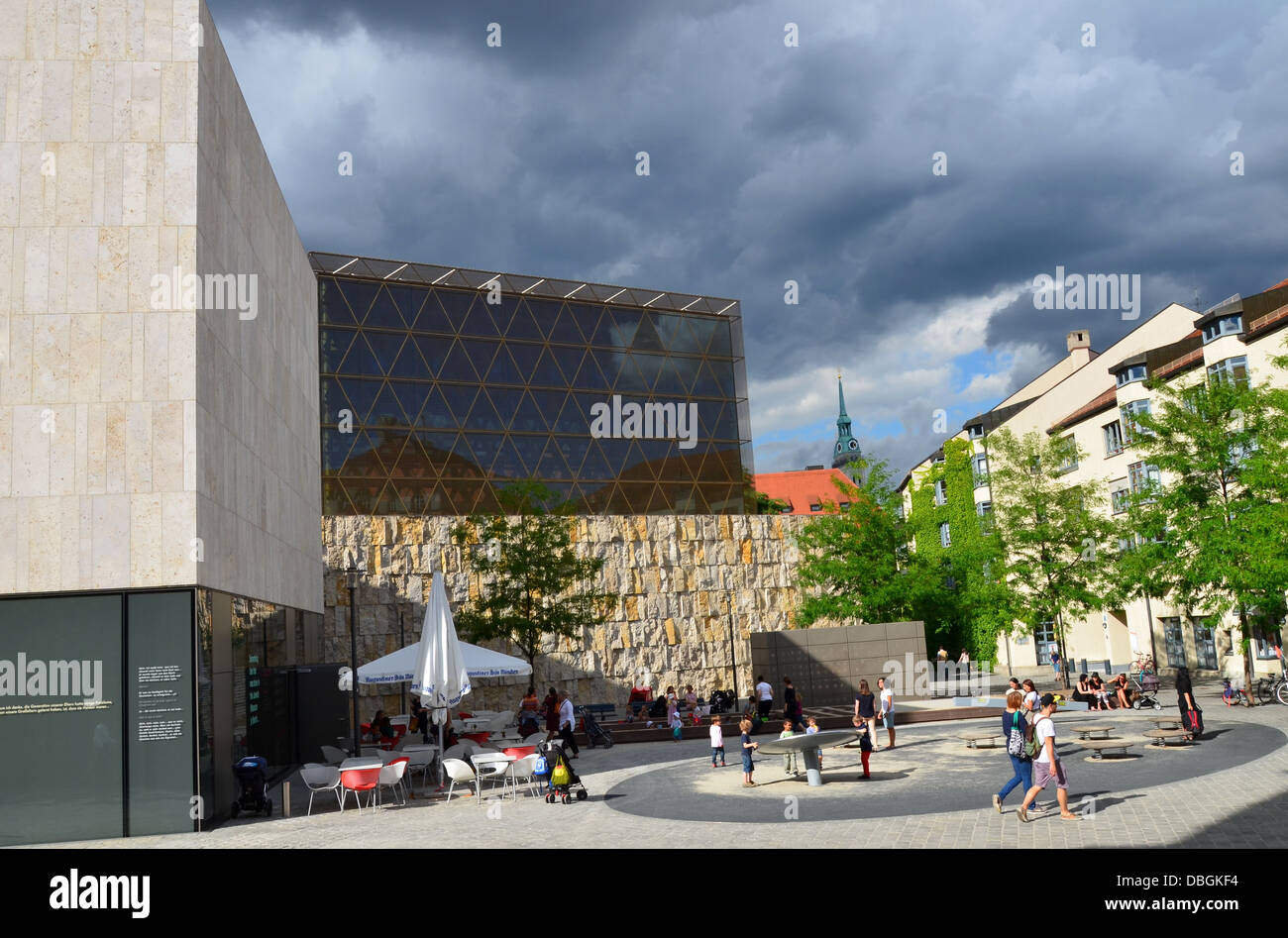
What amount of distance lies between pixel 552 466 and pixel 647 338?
27.9 feet

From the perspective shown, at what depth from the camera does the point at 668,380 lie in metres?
50.3

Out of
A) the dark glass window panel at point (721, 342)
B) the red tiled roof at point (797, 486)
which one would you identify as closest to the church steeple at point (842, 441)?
the red tiled roof at point (797, 486)

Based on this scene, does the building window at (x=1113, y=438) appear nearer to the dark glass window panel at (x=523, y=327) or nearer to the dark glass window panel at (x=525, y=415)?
the dark glass window panel at (x=525, y=415)

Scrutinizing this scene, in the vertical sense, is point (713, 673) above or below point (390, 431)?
below

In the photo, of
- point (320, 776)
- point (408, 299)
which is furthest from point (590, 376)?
point (320, 776)

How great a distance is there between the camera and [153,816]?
15086 millimetres

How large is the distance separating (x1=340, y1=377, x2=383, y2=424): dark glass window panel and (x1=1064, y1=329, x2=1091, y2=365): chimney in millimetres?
39042

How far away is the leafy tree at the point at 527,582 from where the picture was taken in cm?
3569

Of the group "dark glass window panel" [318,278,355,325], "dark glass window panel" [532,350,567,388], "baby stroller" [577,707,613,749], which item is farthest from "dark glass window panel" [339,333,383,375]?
"baby stroller" [577,707,613,749]

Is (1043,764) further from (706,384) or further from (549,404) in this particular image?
(706,384)

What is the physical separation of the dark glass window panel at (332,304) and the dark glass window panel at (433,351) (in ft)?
9.98
